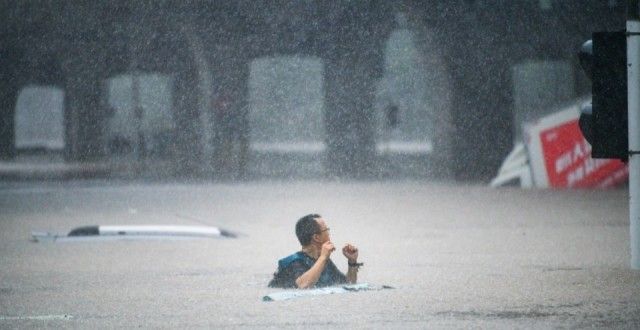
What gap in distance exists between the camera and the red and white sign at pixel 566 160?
22141 millimetres

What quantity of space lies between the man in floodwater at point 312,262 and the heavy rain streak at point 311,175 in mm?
24

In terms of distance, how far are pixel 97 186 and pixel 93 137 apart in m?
11.9

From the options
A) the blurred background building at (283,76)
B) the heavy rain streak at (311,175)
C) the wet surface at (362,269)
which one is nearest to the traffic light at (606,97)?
the heavy rain streak at (311,175)

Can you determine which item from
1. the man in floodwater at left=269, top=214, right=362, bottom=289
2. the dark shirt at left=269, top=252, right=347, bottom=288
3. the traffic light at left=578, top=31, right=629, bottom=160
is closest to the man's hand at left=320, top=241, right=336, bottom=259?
the man in floodwater at left=269, top=214, right=362, bottom=289

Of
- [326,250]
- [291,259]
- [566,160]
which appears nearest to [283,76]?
[566,160]

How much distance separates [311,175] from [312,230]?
2198 cm

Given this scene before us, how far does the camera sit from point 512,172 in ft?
79.0

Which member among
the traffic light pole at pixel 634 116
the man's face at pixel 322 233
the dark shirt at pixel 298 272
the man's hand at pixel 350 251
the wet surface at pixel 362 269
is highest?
the traffic light pole at pixel 634 116

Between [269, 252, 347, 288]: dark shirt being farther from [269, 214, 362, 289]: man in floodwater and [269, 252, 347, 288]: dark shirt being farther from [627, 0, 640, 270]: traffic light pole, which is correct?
[627, 0, 640, 270]: traffic light pole

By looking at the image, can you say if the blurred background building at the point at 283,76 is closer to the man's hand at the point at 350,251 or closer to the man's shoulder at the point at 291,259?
the man's shoulder at the point at 291,259

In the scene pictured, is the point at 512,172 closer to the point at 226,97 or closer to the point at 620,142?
the point at 226,97

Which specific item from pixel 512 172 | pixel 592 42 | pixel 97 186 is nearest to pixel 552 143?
pixel 512 172

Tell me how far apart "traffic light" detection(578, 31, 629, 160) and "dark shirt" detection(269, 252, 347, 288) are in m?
2.34

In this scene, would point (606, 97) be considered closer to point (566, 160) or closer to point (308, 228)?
point (308, 228)
